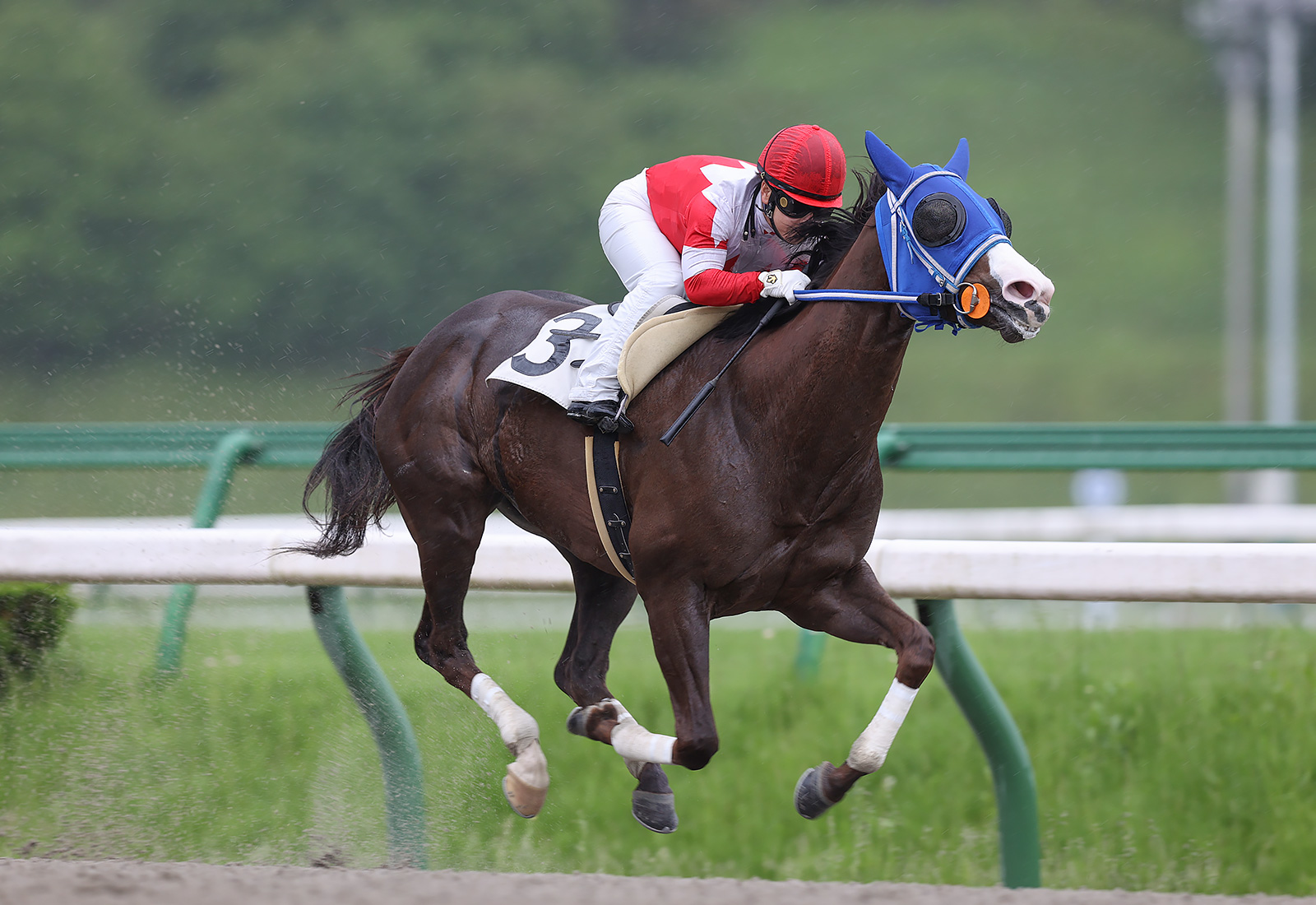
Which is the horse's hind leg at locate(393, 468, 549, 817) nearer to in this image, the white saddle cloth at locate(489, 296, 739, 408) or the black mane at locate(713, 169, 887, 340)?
the white saddle cloth at locate(489, 296, 739, 408)

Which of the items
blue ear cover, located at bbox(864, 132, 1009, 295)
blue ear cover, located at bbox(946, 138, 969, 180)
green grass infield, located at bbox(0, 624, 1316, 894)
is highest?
blue ear cover, located at bbox(946, 138, 969, 180)

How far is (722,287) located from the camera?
3260mm

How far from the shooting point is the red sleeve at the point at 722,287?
327cm

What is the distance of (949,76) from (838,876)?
33965 millimetres

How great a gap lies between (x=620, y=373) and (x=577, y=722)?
3.27 feet

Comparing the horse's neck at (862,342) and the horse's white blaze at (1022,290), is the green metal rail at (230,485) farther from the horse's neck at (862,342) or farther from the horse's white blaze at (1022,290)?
the horse's white blaze at (1022,290)

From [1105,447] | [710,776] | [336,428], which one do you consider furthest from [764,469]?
[1105,447]

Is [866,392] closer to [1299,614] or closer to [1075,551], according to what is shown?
[1075,551]

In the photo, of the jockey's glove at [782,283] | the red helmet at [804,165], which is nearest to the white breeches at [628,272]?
the jockey's glove at [782,283]

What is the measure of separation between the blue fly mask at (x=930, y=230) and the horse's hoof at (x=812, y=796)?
1122 millimetres

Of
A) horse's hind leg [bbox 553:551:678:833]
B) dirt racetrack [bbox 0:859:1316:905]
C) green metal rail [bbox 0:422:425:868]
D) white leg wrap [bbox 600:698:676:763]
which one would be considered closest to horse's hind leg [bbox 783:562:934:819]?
dirt racetrack [bbox 0:859:1316:905]

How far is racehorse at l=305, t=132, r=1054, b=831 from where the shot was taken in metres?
2.99

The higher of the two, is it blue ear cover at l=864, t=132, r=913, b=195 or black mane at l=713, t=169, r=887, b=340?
blue ear cover at l=864, t=132, r=913, b=195

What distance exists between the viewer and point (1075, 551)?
360 centimetres
